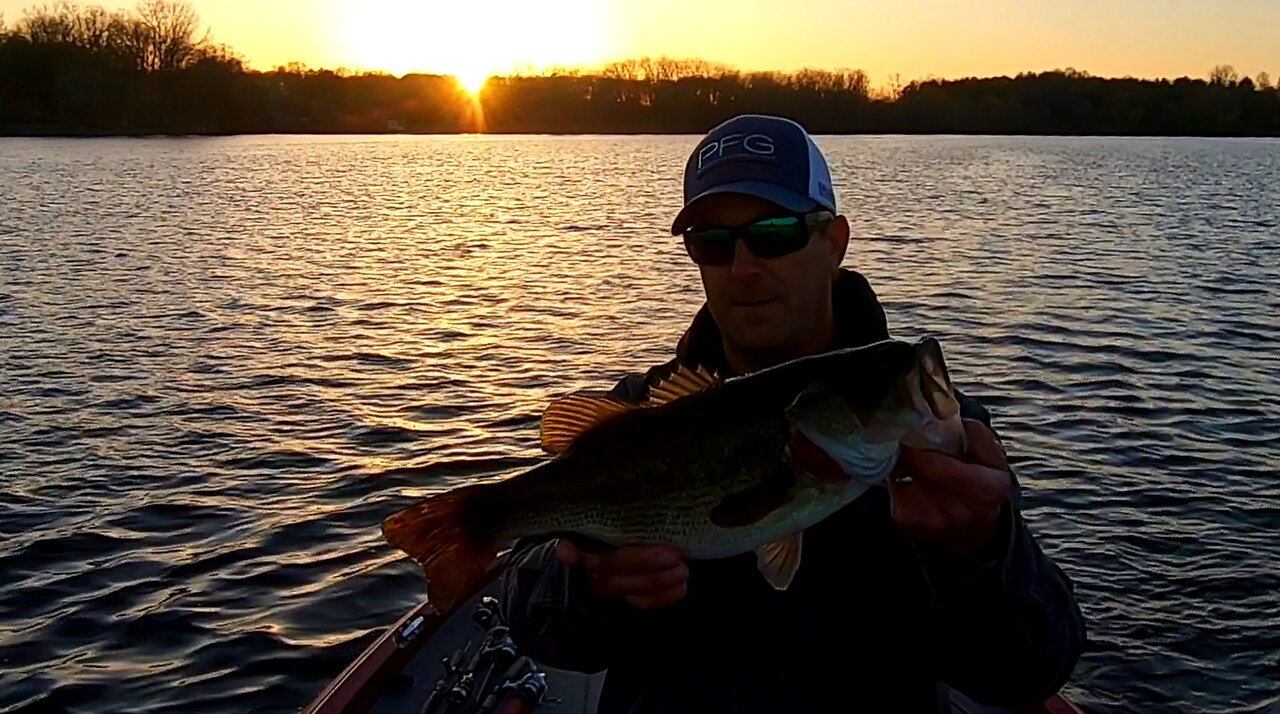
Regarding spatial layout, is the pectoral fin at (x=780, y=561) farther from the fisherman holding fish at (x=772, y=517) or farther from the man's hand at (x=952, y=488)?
the man's hand at (x=952, y=488)

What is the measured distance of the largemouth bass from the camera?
233cm

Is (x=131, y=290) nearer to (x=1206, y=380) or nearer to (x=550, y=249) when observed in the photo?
(x=550, y=249)

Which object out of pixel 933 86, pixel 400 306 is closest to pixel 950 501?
pixel 400 306

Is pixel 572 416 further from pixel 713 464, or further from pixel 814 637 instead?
pixel 814 637

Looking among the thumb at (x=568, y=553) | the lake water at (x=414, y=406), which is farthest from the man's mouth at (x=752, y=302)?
the lake water at (x=414, y=406)

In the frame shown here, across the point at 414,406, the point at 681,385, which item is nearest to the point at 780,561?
the point at 681,385

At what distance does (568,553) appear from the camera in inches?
110

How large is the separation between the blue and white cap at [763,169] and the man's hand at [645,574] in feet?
3.47

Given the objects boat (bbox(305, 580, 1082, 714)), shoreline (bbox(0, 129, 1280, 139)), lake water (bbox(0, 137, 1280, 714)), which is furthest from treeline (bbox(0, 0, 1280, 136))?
boat (bbox(305, 580, 1082, 714))

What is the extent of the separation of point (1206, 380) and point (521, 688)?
1232cm

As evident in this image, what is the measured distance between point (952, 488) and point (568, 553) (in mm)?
961

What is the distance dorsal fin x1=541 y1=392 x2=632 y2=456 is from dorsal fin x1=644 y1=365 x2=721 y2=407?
84 millimetres

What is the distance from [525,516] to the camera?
9.12ft

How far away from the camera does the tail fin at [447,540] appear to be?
112 inches
